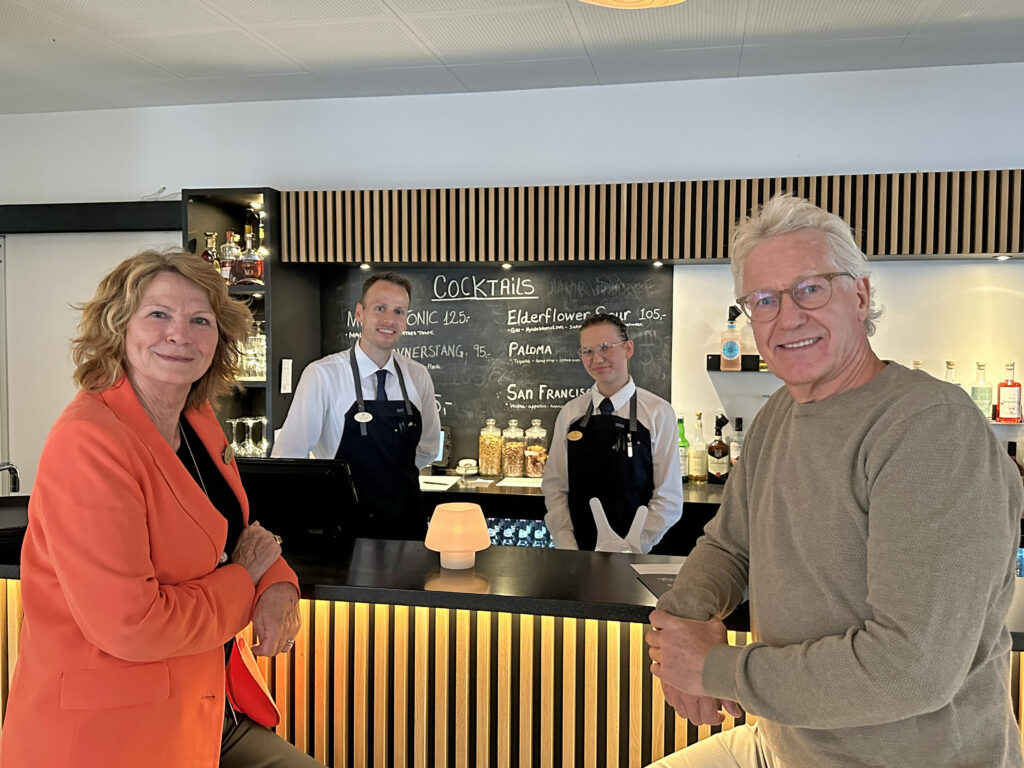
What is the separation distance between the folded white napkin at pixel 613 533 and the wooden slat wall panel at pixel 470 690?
1001mm

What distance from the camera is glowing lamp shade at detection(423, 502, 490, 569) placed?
6.87 ft

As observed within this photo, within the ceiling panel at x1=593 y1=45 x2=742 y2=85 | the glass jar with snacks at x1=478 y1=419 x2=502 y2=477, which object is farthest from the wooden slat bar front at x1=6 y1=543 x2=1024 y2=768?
the ceiling panel at x1=593 y1=45 x2=742 y2=85

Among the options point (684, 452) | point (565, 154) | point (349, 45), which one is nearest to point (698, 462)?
point (684, 452)

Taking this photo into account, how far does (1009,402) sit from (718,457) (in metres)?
1.38

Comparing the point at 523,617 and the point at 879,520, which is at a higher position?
the point at 879,520

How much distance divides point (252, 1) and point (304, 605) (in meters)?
2.39

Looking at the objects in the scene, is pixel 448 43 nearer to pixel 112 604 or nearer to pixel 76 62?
pixel 76 62

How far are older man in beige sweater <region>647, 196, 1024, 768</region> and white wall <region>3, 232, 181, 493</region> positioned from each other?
165 inches

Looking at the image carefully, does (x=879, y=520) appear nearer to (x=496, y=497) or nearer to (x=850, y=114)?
(x=496, y=497)

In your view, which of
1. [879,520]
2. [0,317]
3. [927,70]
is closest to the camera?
[879,520]

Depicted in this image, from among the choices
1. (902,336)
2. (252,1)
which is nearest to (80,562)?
(252,1)

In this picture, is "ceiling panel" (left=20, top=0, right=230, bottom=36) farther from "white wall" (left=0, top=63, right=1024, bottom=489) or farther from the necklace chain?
the necklace chain

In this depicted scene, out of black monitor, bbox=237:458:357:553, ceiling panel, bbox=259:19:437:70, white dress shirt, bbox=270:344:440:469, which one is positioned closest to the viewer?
black monitor, bbox=237:458:357:553

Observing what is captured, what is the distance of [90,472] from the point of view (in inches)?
57.8
